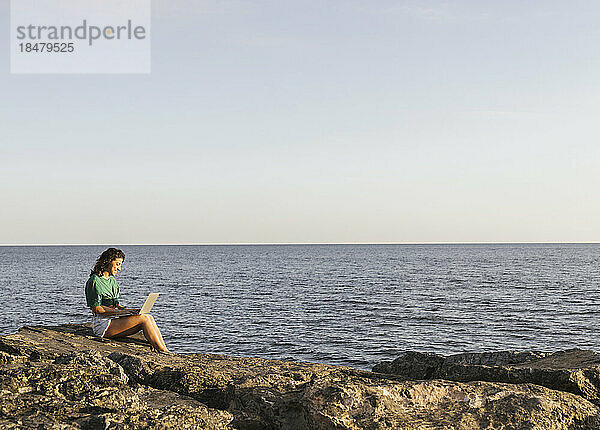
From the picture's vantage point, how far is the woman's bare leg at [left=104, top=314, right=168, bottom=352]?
405 inches

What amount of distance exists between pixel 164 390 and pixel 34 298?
5539 cm

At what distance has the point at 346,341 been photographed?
107 ft

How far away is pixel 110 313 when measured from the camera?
1052cm

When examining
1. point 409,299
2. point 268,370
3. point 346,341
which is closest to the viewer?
point 268,370

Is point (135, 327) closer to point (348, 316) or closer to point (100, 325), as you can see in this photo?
point (100, 325)

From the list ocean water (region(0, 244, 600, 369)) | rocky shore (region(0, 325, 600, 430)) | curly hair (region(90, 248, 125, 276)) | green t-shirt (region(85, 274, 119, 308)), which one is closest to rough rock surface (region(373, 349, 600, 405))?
rocky shore (region(0, 325, 600, 430))

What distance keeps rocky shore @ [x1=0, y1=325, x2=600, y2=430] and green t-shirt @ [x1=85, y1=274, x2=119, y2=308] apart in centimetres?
315

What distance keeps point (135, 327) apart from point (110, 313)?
56 centimetres

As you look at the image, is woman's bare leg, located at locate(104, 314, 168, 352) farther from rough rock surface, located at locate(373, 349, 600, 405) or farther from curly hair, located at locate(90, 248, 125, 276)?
rough rock surface, located at locate(373, 349, 600, 405)

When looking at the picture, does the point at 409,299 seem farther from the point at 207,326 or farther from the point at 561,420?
the point at 561,420

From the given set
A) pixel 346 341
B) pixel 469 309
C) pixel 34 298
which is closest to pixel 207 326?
pixel 346 341

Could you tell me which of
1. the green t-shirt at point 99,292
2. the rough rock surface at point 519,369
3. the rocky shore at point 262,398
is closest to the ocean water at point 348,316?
the rough rock surface at point 519,369

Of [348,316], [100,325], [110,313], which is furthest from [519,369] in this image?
[348,316]

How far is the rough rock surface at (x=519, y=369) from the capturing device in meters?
7.06
